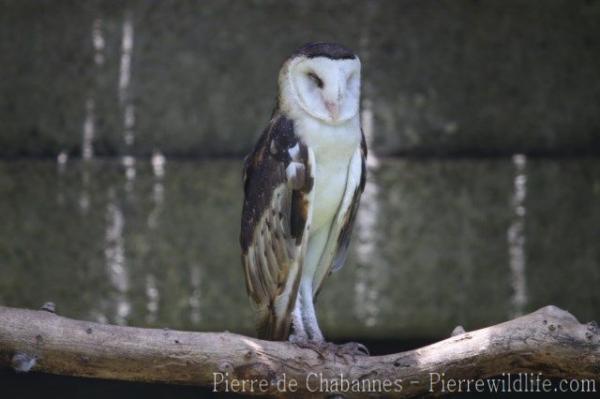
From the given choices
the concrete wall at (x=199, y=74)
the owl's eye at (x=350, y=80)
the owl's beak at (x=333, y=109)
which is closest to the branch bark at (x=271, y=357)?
the owl's beak at (x=333, y=109)

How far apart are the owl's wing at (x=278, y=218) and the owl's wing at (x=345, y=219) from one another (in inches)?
6.1

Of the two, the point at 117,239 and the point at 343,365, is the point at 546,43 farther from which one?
the point at 343,365

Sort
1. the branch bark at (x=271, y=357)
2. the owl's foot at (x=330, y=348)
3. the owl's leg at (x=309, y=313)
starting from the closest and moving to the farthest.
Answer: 1. the branch bark at (x=271, y=357)
2. the owl's foot at (x=330, y=348)
3. the owl's leg at (x=309, y=313)

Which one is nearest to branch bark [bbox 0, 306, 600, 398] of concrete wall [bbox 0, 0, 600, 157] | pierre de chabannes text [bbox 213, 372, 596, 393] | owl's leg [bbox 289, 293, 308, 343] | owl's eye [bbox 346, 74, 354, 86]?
pierre de chabannes text [bbox 213, 372, 596, 393]

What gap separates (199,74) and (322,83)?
4.79ft

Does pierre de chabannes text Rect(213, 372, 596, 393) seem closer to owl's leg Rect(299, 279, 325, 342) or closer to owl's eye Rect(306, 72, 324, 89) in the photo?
owl's leg Rect(299, 279, 325, 342)

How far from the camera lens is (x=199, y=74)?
15.9ft

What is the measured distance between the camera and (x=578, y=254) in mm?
4801

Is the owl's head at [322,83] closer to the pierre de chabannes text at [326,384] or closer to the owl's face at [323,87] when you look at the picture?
the owl's face at [323,87]

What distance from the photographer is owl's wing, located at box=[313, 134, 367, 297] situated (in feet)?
11.8

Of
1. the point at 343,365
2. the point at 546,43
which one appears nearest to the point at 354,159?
the point at 343,365

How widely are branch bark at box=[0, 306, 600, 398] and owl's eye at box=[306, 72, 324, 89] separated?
0.83 meters

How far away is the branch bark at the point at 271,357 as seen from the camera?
296cm

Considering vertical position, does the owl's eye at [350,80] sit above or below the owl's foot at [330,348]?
above
